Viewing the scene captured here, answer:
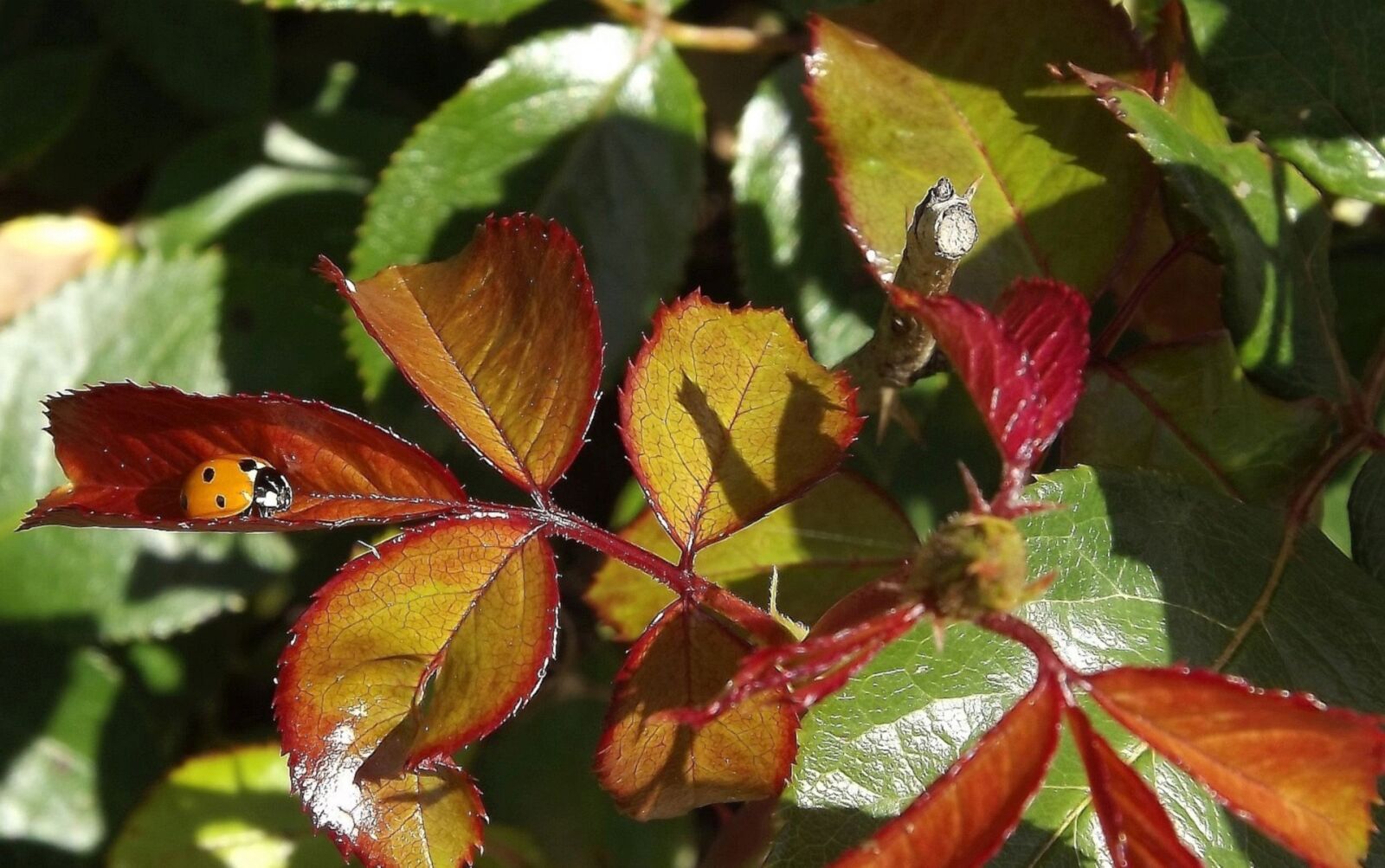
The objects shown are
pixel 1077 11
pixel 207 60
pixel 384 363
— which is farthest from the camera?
pixel 207 60

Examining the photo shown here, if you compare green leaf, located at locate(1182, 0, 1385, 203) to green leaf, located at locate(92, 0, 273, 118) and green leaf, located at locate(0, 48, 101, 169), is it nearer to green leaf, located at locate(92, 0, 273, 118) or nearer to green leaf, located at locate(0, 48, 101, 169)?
green leaf, located at locate(92, 0, 273, 118)

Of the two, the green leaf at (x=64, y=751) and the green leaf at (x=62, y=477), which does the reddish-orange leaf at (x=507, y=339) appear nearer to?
the green leaf at (x=62, y=477)

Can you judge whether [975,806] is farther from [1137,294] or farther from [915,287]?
[1137,294]

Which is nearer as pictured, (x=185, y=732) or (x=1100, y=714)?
(x=1100, y=714)

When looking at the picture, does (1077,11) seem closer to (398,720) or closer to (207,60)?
(398,720)

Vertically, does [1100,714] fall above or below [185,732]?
above

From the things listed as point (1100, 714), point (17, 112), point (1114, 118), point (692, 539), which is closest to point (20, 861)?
point (17, 112)
